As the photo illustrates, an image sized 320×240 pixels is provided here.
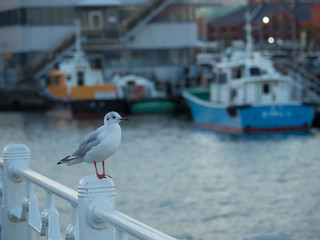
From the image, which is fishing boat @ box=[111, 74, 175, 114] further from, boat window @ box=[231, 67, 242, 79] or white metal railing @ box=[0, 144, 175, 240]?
white metal railing @ box=[0, 144, 175, 240]

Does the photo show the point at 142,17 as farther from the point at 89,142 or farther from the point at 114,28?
the point at 89,142

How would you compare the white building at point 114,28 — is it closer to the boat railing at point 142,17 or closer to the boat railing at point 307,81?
the boat railing at point 142,17

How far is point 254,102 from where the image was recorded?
115 feet

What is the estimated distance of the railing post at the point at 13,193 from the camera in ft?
26.6

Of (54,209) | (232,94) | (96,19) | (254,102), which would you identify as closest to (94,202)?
(54,209)

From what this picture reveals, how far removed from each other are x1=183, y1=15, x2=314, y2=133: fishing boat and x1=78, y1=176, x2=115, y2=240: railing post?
91.6ft

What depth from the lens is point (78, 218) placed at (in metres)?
6.38

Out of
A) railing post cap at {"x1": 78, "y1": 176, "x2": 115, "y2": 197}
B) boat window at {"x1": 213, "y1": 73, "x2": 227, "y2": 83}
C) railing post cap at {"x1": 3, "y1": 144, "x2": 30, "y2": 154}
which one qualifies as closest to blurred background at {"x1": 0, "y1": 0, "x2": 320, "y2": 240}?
boat window at {"x1": 213, "y1": 73, "x2": 227, "y2": 83}

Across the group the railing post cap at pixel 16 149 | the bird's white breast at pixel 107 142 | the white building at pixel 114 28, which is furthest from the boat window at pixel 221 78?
the bird's white breast at pixel 107 142

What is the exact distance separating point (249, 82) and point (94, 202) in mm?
29128

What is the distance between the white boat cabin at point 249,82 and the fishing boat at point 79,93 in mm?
8789

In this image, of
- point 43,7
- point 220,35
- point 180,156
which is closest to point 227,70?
point 180,156

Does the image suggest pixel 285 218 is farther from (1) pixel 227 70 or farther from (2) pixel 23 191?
(1) pixel 227 70

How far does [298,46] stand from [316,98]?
2132cm
